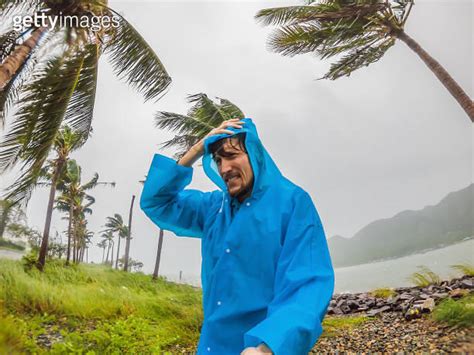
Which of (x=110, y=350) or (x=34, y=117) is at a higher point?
(x=34, y=117)

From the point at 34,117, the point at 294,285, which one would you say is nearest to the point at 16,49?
the point at 34,117

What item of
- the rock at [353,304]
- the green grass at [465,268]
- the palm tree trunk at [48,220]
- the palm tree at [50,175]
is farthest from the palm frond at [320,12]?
the palm tree trunk at [48,220]

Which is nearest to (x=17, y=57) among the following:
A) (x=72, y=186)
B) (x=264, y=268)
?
(x=264, y=268)

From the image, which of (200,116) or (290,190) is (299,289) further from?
(200,116)

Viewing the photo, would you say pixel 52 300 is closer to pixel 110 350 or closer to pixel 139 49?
pixel 110 350

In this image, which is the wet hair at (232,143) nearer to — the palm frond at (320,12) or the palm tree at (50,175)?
the palm tree at (50,175)

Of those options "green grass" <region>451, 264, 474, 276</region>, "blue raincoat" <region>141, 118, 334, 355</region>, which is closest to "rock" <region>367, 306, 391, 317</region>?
"green grass" <region>451, 264, 474, 276</region>

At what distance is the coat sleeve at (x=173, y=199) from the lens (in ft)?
4.98

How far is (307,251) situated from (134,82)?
15.9 ft

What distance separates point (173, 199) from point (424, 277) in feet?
29.1

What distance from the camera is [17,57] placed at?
408 centimetres

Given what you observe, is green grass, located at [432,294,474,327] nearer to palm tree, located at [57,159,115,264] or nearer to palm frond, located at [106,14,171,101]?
palm frond, located at [106,14,171,101]

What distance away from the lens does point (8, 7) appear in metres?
4.43

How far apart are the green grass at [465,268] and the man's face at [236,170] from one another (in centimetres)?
851
